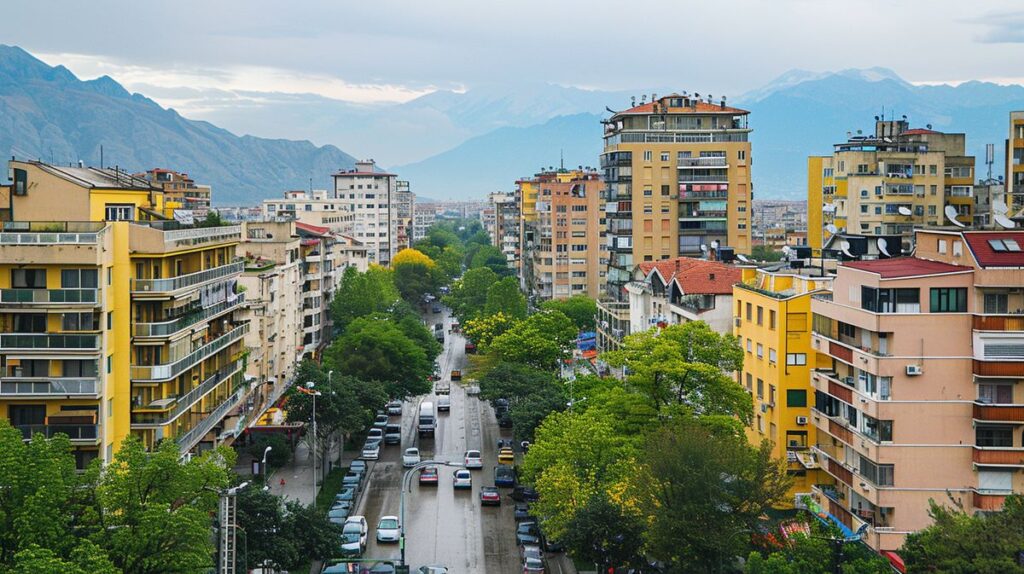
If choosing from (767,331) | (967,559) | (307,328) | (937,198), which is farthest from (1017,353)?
(307,328)

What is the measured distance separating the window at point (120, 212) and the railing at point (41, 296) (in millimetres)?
7587

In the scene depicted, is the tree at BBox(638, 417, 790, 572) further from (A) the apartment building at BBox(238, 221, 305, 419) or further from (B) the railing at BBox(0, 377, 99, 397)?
(A) the apartment building at BBox(238, 221, 305, 419)

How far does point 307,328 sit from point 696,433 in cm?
6645

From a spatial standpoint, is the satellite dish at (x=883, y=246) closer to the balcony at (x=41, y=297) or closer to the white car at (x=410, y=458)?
the white car at (x=410, y=458)

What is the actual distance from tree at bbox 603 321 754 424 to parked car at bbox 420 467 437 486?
1559cm

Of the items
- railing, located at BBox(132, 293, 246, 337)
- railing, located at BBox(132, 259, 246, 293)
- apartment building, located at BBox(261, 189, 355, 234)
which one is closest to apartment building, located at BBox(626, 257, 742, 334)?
railing, located at BBox(132, 259, 246, 293)

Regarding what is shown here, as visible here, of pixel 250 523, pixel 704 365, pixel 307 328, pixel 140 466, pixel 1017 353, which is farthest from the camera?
pixel 307 328

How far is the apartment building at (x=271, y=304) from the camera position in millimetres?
82188

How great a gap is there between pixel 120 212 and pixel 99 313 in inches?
321

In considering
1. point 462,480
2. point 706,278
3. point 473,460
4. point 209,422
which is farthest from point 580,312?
point 209,422

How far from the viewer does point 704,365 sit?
55406 millimetres

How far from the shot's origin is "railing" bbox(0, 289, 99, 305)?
150 feet

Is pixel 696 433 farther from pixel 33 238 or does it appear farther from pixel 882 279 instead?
pixel 33 238

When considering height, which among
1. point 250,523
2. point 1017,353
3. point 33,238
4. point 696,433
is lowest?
point 250,523
